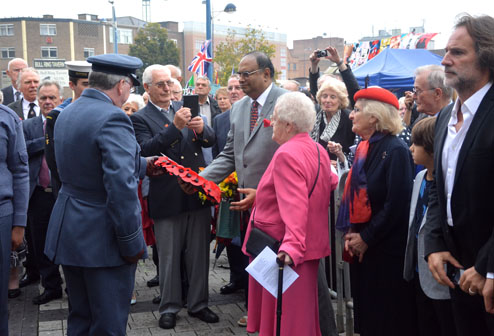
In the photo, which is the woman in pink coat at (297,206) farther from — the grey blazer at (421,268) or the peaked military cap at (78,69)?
the peaked military cap at (78,69)

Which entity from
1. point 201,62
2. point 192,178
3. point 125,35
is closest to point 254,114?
point 192,178

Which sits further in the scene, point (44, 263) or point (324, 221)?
point (44, 263)

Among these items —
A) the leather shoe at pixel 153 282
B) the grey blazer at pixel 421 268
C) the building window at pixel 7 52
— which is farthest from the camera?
the building window at pixel 7 52

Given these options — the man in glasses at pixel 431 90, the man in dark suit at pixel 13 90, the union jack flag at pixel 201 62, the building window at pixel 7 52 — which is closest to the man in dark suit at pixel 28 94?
the man in dark suit at pixel 13 90

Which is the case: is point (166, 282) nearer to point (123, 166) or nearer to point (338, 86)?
point (123, 166)

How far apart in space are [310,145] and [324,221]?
0.59 meters

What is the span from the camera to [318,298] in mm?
4129

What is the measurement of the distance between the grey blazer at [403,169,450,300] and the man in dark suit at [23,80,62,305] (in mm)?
4082

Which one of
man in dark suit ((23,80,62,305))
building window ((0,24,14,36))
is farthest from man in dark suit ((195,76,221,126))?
building window ((0,24,14,36))

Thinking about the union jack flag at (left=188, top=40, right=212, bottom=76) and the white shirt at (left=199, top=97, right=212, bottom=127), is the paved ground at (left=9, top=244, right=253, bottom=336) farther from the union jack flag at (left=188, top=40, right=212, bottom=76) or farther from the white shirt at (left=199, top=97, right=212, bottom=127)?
the union jack flag at (left=188, top=40, right=212, bottom=76)

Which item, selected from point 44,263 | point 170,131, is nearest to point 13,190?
point 170,131

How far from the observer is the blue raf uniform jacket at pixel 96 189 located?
3.26 meters

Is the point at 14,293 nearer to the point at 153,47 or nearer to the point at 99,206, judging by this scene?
the point at 99,206

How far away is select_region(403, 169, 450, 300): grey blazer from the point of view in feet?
10.3
